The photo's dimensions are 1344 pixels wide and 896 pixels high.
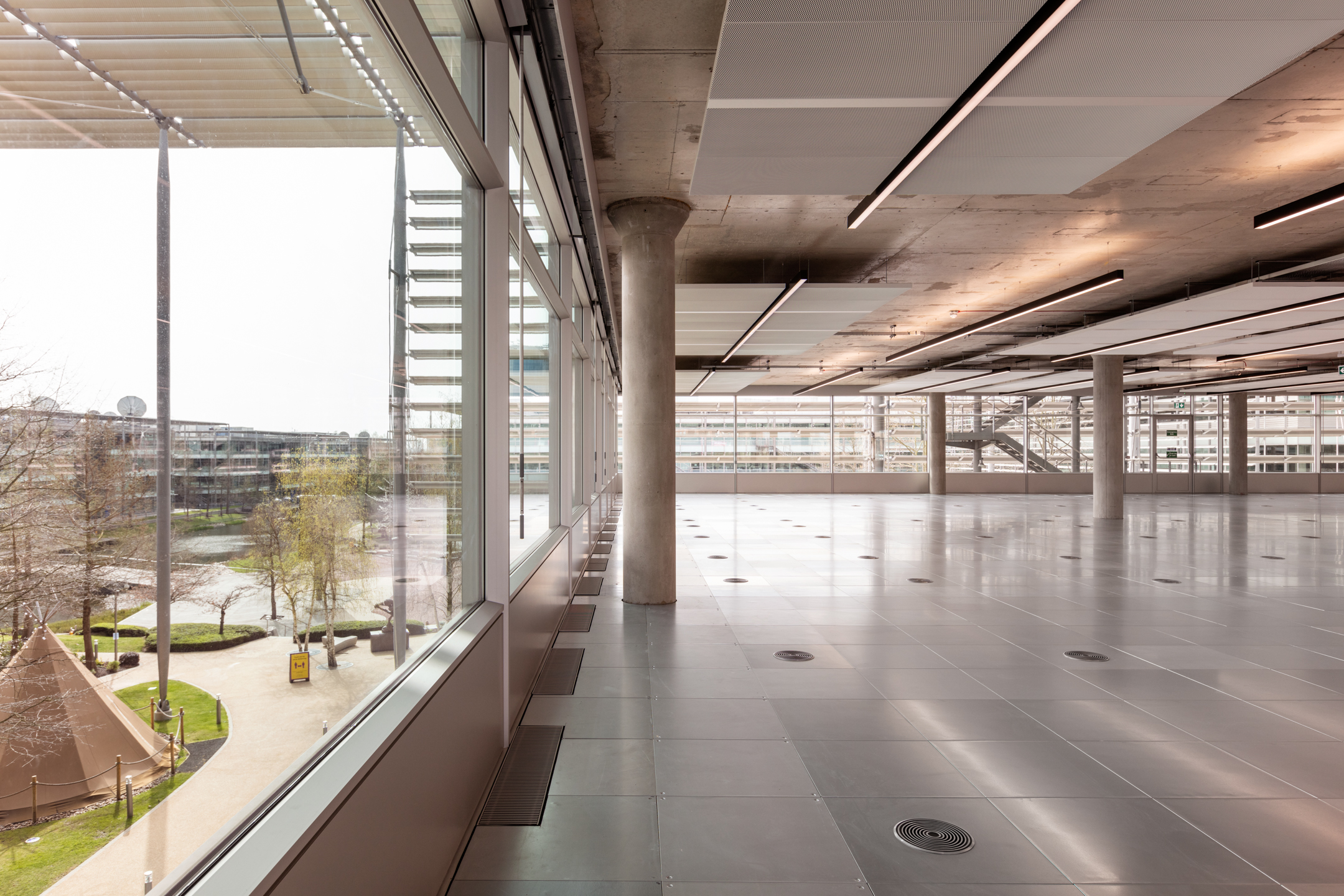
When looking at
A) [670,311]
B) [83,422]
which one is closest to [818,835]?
[83,422]

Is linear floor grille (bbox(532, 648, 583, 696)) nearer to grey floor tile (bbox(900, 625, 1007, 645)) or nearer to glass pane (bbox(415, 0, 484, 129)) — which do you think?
grey floor tile (bbox(900, 625, 1007, 645))

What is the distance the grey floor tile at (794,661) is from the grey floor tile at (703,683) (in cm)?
21

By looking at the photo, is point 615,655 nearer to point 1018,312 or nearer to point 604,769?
point 604,769

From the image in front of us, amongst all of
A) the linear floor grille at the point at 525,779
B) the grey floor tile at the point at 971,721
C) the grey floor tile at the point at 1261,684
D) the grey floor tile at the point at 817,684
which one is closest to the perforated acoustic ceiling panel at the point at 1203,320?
the grey floor tile at the point at 1261,684

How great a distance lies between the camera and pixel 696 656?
5.31 meters

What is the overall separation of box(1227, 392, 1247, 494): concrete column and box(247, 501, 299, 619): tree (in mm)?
31817

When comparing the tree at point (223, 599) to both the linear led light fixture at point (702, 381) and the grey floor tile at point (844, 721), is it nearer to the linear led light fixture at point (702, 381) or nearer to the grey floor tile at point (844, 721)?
the grey floor tile at point (844, 721)

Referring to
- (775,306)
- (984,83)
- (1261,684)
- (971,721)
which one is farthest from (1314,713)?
(775,306)

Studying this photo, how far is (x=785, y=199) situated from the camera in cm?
753

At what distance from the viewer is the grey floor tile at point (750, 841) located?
2568 mm

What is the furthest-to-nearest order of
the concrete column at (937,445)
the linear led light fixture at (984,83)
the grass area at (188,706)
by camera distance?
the concrete column at (937,445) → the linear led light fixture at (984,83) → the grass area at (188,706)

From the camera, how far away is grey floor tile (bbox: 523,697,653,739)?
3.88 m

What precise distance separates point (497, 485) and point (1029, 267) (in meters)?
9.74

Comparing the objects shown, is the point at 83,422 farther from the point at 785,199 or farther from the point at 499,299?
the point at 785,199
